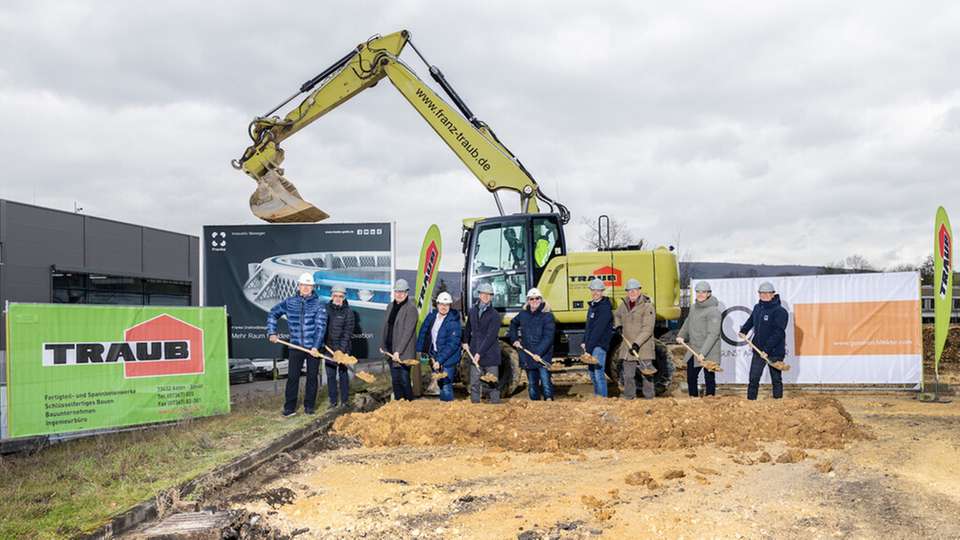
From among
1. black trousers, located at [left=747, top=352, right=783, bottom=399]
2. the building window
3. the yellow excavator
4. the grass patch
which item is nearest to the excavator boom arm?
the yellow excavator

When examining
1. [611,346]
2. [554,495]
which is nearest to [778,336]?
[611,346]

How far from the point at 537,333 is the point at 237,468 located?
15.3 feet

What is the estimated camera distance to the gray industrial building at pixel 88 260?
3013cm

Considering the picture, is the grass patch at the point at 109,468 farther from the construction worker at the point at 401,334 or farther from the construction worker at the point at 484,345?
the construction worker at the point at 484,345

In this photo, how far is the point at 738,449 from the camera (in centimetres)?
740

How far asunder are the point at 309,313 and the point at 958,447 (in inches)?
299

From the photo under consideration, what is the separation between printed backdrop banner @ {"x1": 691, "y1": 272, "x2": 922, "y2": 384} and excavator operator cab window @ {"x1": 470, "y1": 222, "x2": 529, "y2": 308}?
142 inches

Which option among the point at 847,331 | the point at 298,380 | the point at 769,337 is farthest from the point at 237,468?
the point at 847,331

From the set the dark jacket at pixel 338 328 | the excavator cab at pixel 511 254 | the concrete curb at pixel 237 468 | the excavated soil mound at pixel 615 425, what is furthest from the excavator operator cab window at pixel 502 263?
the excavated soil mound at pixel 615 425

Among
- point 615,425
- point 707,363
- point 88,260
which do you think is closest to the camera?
point 615,425

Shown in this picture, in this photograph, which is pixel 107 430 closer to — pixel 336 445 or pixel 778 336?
pixel 336 445

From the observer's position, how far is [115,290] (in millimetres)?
34406

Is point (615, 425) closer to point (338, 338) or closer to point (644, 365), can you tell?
point (644, 365)

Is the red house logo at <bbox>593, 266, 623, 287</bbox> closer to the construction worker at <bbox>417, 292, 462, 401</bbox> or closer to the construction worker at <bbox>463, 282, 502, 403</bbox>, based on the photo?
the construction worker at <bbox>463, 282, 502, 403</bbox>
